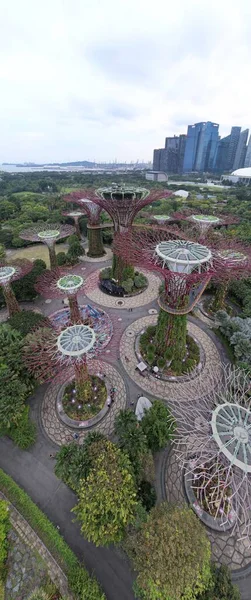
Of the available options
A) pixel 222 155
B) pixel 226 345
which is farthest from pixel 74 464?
pixel 222 155

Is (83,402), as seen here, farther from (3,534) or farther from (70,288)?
(70,288)

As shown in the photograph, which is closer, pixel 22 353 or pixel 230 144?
pixel 22 353

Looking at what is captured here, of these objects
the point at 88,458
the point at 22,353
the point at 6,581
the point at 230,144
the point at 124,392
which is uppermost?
the point at 230,144

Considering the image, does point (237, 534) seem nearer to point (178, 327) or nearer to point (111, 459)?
point (111, 459)

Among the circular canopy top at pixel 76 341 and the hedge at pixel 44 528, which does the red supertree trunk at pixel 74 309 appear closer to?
the circular canopy top at pixel 76 341

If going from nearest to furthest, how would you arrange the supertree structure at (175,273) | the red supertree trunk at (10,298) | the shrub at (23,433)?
the shrub at (23,433) < the supertree structure at (175,273) < the red supertree trunk at (10,298)

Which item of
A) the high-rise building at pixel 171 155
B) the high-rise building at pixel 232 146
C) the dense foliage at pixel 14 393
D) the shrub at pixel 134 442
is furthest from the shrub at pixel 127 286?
the high-rise building at pixel 232 146

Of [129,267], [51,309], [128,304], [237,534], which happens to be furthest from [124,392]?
[129,267]
